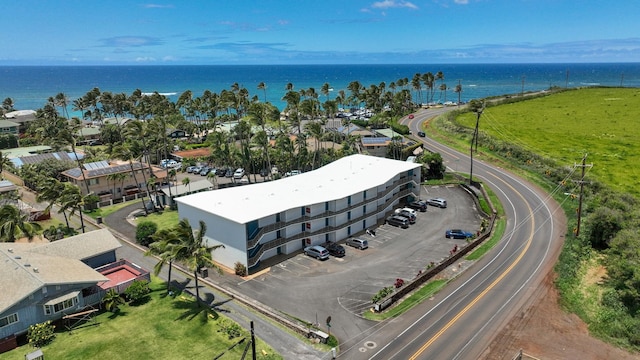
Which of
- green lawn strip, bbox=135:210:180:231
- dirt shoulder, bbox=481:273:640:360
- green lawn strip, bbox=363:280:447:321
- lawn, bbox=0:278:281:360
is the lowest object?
dirt shoulder, bbox=481:273:640:360

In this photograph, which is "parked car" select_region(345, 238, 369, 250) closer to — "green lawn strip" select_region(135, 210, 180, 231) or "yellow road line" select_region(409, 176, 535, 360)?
"yellow road line" select_region(409, 176, 535, 360)

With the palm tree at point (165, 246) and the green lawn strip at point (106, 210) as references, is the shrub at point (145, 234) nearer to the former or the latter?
the green lawn strip at point (106, 210)

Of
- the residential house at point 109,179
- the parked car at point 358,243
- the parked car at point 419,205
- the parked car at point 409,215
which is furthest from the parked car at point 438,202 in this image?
the residential house at point 109,179

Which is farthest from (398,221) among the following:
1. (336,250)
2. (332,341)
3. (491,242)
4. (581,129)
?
(581,129)

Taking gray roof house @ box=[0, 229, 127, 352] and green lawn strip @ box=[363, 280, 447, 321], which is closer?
gray roof house @ box=[0, 229, 127, 352]

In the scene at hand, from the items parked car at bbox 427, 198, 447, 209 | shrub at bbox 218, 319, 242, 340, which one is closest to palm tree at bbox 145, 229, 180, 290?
shrub at bbox 218, 319, 242, 340

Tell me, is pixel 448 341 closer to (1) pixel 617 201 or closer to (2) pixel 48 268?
(2) pixel 48 268

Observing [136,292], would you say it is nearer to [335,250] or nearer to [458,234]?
[335,250]
